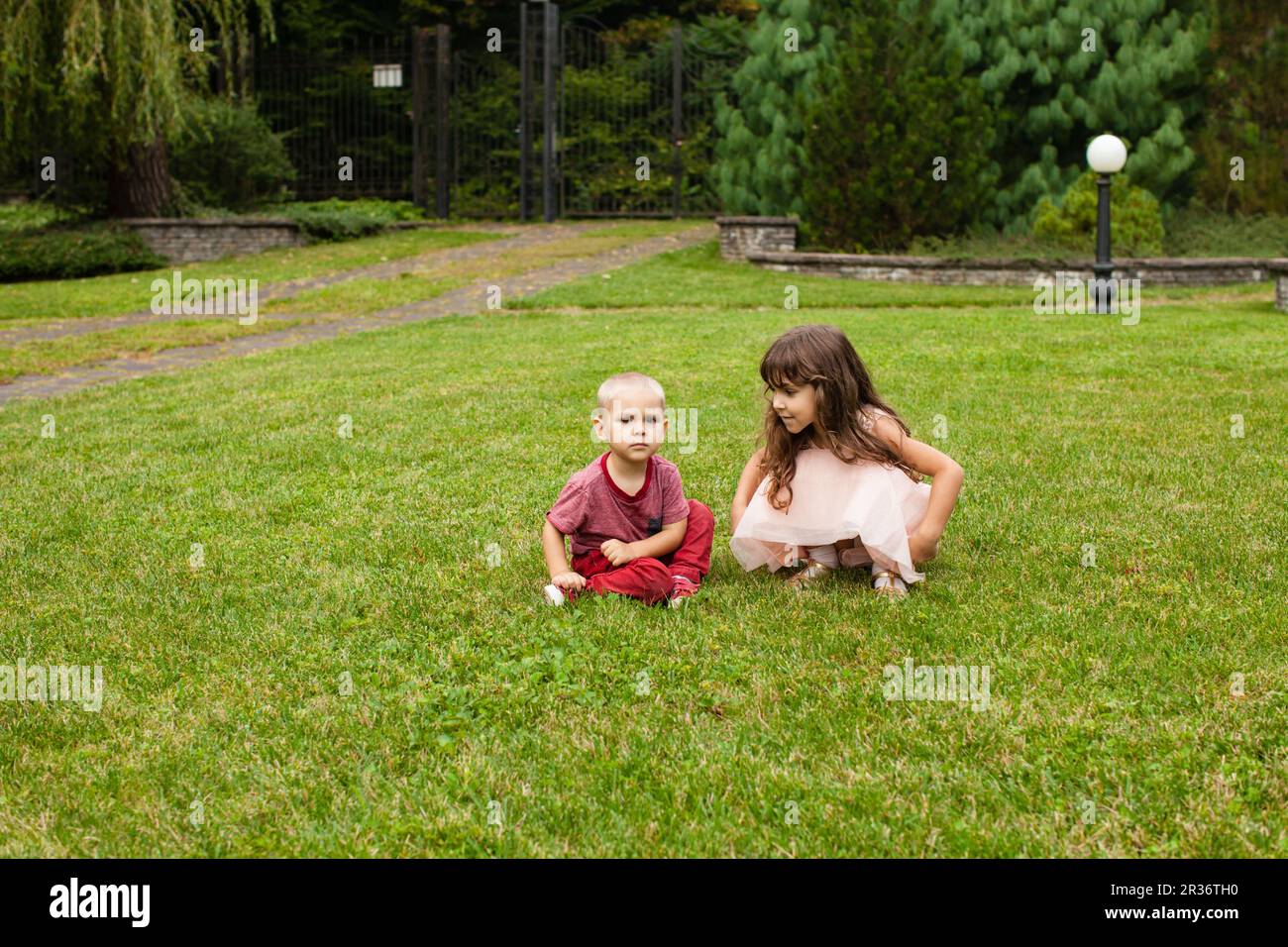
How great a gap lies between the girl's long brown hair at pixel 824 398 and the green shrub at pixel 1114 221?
12.4 meters

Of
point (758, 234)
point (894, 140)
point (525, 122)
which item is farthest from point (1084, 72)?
point (525, 122)

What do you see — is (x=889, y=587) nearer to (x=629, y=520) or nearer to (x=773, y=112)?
(x=629, y=520)

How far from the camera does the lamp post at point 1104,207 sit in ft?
41.1

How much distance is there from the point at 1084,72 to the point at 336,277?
10.0 metres

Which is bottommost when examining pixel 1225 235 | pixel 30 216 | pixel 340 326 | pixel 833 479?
pixel 833 479

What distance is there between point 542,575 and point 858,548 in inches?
43.4

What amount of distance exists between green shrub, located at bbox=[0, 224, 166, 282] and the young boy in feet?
49.4

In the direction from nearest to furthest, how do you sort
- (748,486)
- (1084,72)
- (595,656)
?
1. (595,656)
2. (748,486)
3. (1084,72)

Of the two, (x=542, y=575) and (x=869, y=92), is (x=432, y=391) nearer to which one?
(x=542, y=575)

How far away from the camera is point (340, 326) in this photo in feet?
41.1

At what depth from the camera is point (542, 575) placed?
14.8 ft

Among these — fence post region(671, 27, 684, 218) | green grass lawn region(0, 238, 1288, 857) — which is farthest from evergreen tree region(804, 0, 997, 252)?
green grass lawn region(0, 238, 1288, 857)

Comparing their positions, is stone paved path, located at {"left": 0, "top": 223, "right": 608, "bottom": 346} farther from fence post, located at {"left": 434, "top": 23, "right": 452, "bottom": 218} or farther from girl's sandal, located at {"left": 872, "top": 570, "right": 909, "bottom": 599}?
girl's sandal, located at {"left": 872, "top": 570, "right": 909, "bottom": 599}
